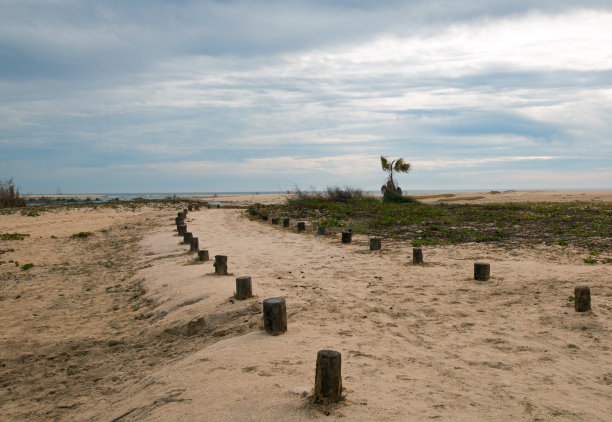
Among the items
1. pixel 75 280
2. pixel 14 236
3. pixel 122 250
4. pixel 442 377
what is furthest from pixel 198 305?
pixel 14 236

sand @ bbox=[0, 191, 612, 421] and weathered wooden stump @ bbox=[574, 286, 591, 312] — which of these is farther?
weathered wooden stump @ bbox=[574, 286, 591, 312]

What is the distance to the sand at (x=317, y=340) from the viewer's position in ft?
11.8

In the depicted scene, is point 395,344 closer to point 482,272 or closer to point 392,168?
point 482,272

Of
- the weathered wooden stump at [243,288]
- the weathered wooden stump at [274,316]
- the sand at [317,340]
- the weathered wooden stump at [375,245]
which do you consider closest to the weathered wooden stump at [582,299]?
the sand at [317,340]

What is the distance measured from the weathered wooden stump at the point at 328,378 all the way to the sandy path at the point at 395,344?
0.41 feet

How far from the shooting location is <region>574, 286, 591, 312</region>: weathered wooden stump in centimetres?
544

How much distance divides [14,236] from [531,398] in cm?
1852

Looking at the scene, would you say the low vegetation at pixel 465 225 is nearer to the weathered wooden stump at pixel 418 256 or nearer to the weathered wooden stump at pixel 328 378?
the weathered wooden stump at pixel 418 256

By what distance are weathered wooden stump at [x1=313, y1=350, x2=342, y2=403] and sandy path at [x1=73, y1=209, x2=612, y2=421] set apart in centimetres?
12

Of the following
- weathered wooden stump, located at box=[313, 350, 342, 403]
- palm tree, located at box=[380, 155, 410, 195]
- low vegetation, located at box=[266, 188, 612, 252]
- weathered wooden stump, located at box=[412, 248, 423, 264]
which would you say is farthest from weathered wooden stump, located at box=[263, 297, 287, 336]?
palm tree, located at box=[380, 155, 410, 195]

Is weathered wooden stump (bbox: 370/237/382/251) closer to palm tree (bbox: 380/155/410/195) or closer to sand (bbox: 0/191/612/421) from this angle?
sand (bbox: 0/191/612/421)

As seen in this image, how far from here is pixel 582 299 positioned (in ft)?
17.9

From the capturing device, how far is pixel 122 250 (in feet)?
46.1

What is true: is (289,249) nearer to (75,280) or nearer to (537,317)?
(75,280)
